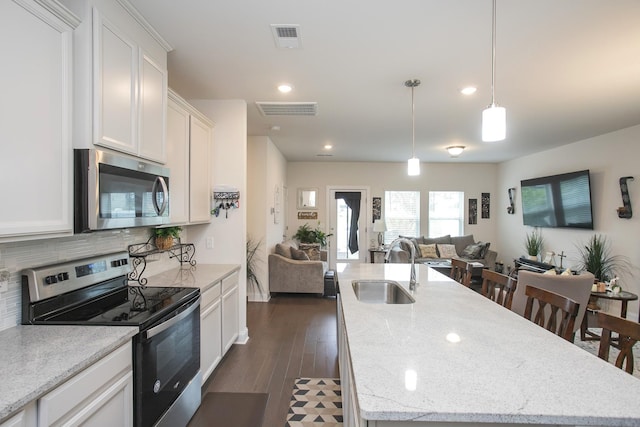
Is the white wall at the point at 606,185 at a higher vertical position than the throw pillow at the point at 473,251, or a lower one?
higher

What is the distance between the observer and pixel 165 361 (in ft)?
5.96

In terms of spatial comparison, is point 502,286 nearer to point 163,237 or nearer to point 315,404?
point 315,404

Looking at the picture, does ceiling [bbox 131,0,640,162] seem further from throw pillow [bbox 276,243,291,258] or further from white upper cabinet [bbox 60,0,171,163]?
throw pillow [bbox 276,243,291,258]

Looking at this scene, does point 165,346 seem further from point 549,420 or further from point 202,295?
point 549,420

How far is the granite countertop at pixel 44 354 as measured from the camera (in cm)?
101

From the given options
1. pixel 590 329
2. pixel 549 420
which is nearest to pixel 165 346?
pixel 549 420

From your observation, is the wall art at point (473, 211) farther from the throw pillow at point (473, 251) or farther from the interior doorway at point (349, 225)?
the interior doorway at point (349, 225)

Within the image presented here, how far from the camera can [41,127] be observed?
1352 millimetres

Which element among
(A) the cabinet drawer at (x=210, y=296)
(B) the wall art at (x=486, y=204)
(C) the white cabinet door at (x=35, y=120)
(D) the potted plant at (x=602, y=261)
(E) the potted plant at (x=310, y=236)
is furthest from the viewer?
(B) the wall art at (x=486, y=204)

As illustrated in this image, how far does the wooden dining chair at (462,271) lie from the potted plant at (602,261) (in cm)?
304

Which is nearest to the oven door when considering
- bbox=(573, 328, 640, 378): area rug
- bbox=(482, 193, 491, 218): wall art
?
→ bbox=(573, 328, 640, 378): area rug

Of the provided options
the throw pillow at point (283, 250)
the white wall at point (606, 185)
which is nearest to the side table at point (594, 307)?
the white wall at point (606, 185)

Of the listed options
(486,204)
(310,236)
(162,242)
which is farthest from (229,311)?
(486,204)

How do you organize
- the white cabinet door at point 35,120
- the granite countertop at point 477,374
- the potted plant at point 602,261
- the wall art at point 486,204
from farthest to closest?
the wall art at point 486,204, the potted plant at point 602,261, the white cabinet door at point 35,120, the granite countertop at point 477,374
